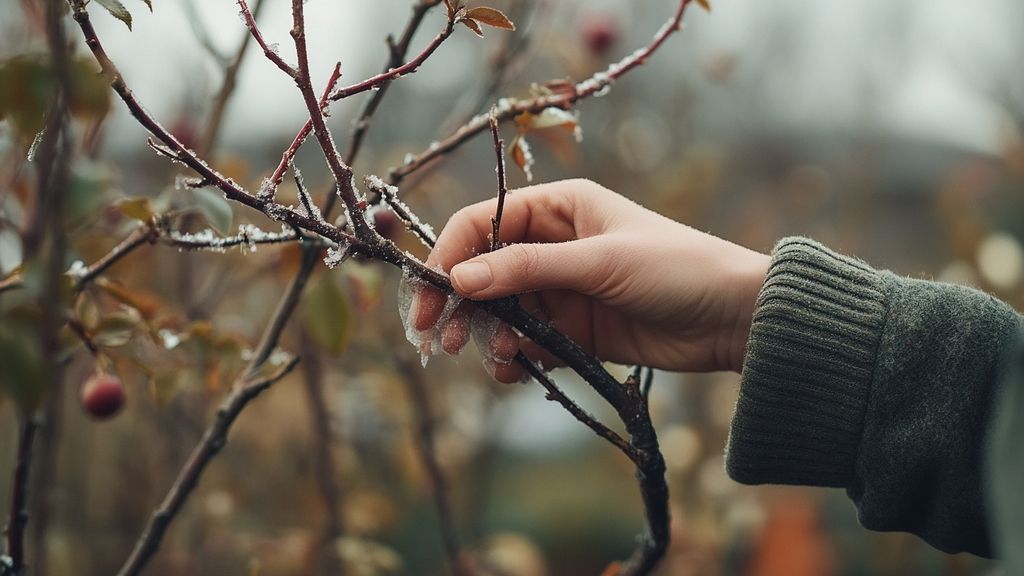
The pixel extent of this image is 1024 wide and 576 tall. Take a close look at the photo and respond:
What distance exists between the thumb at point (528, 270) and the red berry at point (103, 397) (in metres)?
0.52

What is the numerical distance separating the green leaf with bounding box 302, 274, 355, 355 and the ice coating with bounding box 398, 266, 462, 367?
112 millimetres

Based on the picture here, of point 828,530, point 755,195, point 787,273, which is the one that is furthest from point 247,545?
point 755,195

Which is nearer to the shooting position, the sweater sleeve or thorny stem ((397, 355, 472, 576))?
the sweater sleeve

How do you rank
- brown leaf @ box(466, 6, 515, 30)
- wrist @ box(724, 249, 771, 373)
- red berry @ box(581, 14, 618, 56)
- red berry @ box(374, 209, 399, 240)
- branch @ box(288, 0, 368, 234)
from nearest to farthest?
branch @ box(288, 0, 368, 234) < brown leaf @ box(466, 6, 515, 30) < wrist @ box(724, 249, 771, 373) < red berry @ box(374, 209, 399, 240) < red berry @ box(581, 14, 618, 56)

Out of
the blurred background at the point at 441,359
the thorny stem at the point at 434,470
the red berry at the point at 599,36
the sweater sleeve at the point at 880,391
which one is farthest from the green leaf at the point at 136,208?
the red berry at the point at 599,36

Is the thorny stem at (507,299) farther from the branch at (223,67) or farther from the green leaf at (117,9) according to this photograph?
the branch at (223,67)

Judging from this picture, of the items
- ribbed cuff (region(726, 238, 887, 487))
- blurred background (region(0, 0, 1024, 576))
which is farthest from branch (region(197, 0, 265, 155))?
ribbed cuff (region(726, 238, 887, 487))

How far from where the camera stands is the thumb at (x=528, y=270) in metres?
0.86

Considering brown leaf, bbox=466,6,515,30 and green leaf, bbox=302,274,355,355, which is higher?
brown leaf, bbox=466,6,515,30

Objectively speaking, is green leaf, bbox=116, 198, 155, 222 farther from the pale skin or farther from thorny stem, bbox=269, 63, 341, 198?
the pale skin

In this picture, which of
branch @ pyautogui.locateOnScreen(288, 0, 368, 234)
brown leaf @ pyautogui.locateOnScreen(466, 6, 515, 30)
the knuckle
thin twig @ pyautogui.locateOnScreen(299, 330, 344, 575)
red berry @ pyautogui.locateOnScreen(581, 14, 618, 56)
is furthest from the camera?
red berry @ pyautogui.locateOnScreen(581, 14, 618, 56)

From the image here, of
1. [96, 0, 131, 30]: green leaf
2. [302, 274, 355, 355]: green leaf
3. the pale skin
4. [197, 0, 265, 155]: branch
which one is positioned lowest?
the pale skin

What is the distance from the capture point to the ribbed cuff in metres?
1.04

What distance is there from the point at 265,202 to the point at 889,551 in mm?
2448
